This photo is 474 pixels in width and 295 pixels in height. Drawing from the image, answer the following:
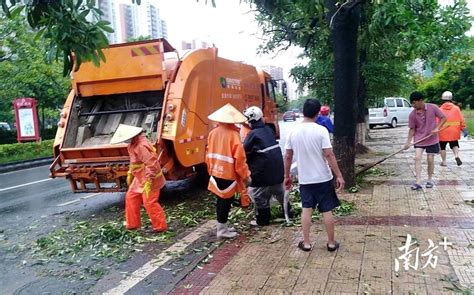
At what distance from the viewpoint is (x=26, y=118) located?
19.8 metres

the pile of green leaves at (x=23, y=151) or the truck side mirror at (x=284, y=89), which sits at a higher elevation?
Result: the truck side mirror at (x=284, y=89)

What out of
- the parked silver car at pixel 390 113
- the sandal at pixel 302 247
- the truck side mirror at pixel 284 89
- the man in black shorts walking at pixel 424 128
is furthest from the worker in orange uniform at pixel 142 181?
the parked silver car at pixel 390 113

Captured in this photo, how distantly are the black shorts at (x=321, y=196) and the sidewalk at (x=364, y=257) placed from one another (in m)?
0.48

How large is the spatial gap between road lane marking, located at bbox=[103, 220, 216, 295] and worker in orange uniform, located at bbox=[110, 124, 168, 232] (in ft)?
1.76

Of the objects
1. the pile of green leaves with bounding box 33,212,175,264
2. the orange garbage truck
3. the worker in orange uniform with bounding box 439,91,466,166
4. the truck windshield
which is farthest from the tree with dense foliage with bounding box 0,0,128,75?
the truck windshield

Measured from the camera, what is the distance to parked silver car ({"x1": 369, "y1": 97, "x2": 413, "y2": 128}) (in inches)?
1020

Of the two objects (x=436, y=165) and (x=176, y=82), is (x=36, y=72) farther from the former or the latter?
(x=436, y=165)

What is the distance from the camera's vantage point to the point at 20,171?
16281mm

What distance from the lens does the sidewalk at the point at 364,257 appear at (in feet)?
13.1

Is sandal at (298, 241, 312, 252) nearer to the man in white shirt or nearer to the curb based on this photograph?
the man in white shirt

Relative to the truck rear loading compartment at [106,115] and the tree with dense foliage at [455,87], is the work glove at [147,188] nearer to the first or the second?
the truck rear loading compartment at [106,115]

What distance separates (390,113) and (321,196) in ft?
74.8

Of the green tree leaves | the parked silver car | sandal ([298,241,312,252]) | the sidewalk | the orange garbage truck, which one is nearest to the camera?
the green tree leaves

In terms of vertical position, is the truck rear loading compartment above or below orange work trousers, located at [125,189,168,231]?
above
